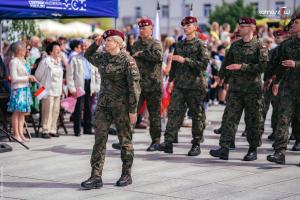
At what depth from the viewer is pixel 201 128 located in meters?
11.6

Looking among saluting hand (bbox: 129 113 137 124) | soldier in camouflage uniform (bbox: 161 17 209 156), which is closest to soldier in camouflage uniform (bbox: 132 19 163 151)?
soldier in camouflage uniform (bbox: 161 17 209 156)

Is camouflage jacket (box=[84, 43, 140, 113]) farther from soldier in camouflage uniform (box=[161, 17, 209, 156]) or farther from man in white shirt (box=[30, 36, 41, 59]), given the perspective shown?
man in white shirt (box=[30, 36, 41, 59])

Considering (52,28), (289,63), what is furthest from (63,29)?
(289,63)

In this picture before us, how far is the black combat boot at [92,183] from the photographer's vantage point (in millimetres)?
8875

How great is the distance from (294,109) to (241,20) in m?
1.56

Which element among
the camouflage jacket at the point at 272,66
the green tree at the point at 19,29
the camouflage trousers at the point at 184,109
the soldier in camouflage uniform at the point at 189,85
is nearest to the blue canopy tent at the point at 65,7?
the soldier in camouflage uniform at the point at 189,85

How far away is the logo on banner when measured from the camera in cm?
1213

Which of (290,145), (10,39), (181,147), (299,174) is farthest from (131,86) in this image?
(10,39)

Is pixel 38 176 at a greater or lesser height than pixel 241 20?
lesser

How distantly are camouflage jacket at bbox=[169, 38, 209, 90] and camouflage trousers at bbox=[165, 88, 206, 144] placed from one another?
0.38 feet

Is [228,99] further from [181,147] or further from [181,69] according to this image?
[181,147]

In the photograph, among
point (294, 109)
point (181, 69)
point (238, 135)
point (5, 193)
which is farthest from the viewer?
point (238, 135)

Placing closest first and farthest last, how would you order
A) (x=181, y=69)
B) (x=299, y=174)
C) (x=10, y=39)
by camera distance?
(x=299, y=174) → (x=181, y=69) → (x=10, y=39)

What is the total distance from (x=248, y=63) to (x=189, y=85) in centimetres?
109
